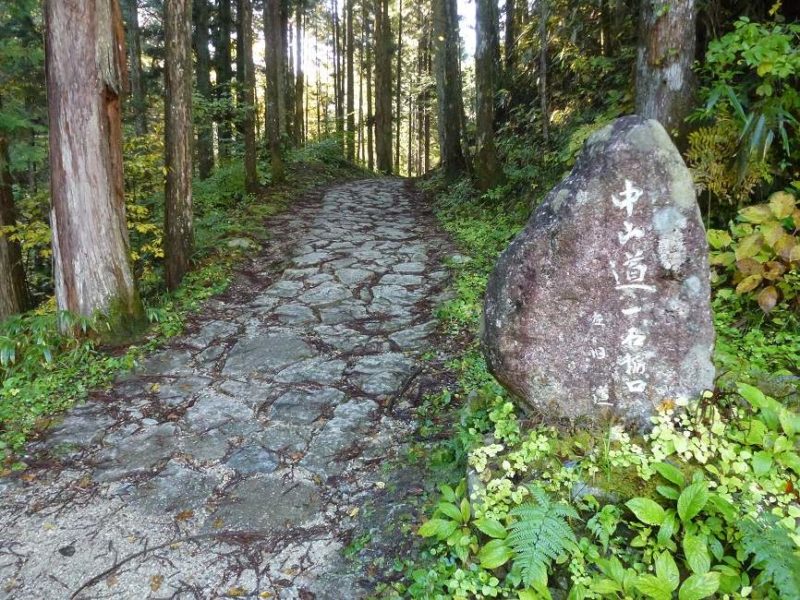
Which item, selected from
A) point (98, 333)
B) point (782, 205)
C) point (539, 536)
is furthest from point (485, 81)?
point (539, 536)

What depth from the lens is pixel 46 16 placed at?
4.86 m

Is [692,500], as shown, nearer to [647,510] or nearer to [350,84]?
[647,510]

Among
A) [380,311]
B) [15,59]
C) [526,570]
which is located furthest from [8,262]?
[526,570]

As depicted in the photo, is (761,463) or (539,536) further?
(761,463)

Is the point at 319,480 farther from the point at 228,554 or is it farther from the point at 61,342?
the point at 61,342

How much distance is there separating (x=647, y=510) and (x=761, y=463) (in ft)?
2.03

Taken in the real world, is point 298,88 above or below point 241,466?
above

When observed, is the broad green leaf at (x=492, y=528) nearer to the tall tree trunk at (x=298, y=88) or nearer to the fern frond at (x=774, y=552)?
the fern frond at (x=774, y=552)

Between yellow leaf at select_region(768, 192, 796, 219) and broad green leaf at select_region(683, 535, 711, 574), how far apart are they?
2.95m

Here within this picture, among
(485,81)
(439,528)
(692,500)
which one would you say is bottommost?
(439,528)

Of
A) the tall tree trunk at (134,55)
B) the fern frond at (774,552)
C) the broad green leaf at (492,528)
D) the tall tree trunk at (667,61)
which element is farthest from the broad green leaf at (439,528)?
the tall tree trunk at (134,55)

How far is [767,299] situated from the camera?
12.8 feet

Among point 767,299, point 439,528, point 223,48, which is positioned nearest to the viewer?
point 439,528

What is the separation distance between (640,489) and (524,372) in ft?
2.65
